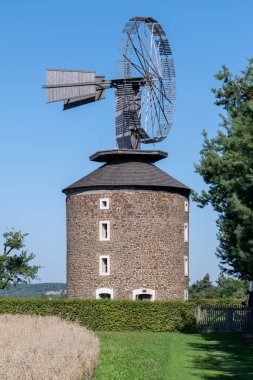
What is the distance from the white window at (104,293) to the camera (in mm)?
50906

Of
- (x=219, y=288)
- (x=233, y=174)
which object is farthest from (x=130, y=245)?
(x=219, y=288)

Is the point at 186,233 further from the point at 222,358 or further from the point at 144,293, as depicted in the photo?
the point at 222,358

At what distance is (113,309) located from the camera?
46.2 m

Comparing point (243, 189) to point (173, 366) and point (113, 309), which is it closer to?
point (173, 366)

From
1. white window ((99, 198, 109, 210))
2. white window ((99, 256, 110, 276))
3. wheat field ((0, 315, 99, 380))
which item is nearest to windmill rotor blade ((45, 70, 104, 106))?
white window ((99, 198, 109, 210))

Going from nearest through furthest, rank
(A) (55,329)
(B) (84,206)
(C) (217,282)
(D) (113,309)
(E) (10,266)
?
(A) (55,329) < (D) (113,309) < (B) (84,206) < (E) (10,266) < (C) (217,282)

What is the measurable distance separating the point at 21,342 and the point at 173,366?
5.27m

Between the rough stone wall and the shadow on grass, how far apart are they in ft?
31.5

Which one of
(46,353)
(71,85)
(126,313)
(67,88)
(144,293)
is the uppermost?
(71,85)

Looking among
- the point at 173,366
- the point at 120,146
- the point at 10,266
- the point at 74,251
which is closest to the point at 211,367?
Answer: the point at 173,366

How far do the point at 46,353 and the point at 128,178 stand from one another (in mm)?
29848

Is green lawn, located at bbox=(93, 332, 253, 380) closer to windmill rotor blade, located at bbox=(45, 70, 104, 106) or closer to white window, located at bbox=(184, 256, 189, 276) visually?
white window, located at bbox=(184, 256, 189, 276)

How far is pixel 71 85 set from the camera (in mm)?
55500

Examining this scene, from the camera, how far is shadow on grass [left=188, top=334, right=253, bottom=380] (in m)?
25.0
